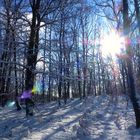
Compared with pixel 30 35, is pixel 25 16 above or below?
above

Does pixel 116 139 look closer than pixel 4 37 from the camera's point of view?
Yes

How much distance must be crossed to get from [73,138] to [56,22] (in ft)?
24.8

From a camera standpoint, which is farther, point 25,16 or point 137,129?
point 25,16

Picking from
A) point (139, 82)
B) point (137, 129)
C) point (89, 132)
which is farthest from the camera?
point (139, 82)

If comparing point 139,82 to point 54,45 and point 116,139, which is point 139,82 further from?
point 116,139

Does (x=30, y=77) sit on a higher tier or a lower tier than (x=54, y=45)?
lower

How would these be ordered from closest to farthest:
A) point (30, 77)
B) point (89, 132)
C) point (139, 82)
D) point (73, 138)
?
point (73, 138)
point (89, 132)
point (30, 77)
point (139, 82)

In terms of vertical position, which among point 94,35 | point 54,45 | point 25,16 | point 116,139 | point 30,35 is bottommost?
point 116,139

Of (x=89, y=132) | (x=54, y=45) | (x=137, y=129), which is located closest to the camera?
(x=89, y=132)

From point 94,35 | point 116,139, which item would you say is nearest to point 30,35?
point 116,139

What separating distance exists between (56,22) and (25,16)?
1.62 meters

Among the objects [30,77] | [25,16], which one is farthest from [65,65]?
[25,16]

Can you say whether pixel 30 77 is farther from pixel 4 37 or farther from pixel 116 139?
pixel 116 139

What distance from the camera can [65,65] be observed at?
432 inches
